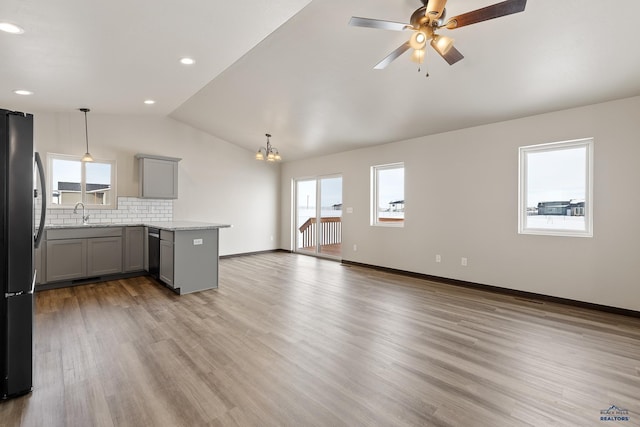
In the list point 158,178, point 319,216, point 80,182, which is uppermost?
point 158,178

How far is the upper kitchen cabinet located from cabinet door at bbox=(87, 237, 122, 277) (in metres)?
1.05

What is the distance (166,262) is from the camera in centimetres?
434

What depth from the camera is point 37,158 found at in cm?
208

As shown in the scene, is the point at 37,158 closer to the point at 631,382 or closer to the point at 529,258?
the point at 631,382

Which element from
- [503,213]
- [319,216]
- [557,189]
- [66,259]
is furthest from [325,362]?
[319,216]

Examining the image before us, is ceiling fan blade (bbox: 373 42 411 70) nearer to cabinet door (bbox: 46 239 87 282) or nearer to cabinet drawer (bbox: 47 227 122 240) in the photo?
cabinet drawer (bbox: 47 227 122 240)

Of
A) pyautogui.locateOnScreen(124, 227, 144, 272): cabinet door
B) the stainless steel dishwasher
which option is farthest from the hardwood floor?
pyautogui.locateOnScreen(124, 227, 144, 272): cabinet door

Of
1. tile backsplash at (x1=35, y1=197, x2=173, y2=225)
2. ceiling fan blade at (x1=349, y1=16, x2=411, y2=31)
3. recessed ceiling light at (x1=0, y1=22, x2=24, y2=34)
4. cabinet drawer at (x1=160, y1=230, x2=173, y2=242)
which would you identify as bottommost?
cabinet drawer at (x1=160, y1=230, x2=173, y2=242)

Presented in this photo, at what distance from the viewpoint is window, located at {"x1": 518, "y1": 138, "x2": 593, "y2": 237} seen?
372 cm

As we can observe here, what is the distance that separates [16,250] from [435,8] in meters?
3.17

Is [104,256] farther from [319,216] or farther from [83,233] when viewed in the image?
[319,216]

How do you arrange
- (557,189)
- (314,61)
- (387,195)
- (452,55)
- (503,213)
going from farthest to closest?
1. (387,195)
2. (503,213)
3. (557,189)
4. (314,61)
5. (452,55)

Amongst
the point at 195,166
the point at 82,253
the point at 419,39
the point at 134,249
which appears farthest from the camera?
the point at 195,166

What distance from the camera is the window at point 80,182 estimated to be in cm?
494
